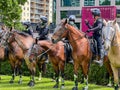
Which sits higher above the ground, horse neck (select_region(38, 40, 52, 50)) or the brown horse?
horse neck (select_region(38, 40, 52, 50))

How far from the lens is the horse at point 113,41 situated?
12.1 metres

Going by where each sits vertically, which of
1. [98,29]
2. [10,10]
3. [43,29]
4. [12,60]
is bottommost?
[12,60]

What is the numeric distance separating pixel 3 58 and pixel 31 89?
3729 millimetres

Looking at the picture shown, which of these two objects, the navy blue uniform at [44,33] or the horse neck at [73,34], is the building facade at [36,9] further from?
the horse neck at [73,34]

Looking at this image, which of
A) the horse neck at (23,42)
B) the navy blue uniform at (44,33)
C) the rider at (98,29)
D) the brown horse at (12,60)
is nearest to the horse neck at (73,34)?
the rider at (98,29)

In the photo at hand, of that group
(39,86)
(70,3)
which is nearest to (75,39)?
(39,86)

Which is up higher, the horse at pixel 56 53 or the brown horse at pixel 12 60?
the horse at pixel 56 53

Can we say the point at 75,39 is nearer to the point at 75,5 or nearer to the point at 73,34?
the point at 73,34

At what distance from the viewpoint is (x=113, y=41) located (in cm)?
1243

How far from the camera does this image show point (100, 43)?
14461 mm

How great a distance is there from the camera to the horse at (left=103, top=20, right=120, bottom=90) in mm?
12070

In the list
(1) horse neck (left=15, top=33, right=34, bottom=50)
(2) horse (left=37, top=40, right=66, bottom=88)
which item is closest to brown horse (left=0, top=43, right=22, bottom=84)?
(1) horse neck (left=15, top=33, right=34, bottom=50)

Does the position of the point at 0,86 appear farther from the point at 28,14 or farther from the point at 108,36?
the point at 28,14

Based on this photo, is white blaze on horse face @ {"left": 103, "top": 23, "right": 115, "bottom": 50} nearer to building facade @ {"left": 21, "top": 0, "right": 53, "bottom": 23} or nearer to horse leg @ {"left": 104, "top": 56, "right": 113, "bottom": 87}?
horse leg @ {"left": 104, "top": 56, "right": 113, "bottom": 87}
